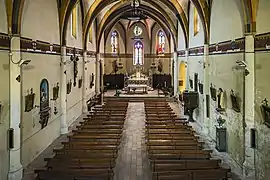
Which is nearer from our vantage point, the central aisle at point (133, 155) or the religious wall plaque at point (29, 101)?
the central aisle at point (133, 155)

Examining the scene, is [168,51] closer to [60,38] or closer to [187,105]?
[187,105]

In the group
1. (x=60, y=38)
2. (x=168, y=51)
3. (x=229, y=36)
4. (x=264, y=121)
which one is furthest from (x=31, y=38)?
(x=168, y=51)

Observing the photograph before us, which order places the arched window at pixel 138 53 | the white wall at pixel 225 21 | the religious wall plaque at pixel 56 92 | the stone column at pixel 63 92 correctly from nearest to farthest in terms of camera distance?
the white wall at pixel 225 21 → the religious wall plaque at pixel 56 92 → the stone column at pixel 63 92 → the arched window at pixel 138 53

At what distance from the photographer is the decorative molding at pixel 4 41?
10.7 meters

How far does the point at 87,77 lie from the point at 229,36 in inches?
609

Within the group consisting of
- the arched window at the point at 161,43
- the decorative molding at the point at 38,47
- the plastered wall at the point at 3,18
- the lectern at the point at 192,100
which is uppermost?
the arched window at the point at 161,43

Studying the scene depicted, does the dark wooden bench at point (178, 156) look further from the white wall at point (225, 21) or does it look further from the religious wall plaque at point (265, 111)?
the white wall at point (225, 21)

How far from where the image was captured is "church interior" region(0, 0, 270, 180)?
10789 mm

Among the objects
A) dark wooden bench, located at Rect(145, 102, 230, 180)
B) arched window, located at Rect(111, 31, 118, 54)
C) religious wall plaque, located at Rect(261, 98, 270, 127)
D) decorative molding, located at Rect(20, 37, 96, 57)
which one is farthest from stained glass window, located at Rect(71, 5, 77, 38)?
arched window, located at Rect(111, 31, 118, 54)

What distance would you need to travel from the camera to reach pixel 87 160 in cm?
1073

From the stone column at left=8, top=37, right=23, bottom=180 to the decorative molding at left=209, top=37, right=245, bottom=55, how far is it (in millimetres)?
7334

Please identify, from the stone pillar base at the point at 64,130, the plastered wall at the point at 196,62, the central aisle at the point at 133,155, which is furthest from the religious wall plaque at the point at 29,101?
the plastered wall at the point at 196,62

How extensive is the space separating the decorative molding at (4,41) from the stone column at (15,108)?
0.21 meters

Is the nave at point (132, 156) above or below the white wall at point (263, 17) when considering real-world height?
below
